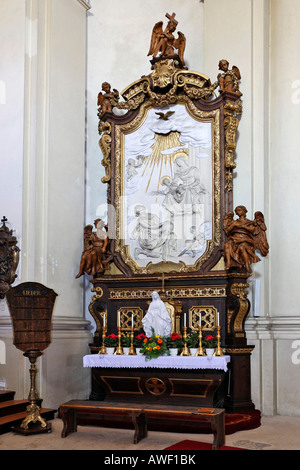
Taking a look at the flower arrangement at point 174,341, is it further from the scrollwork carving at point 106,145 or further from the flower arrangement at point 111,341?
the scrollwork carving at point 106,145

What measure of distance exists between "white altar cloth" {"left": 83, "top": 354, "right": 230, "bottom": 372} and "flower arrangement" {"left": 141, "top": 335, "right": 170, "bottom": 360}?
0.23 feet

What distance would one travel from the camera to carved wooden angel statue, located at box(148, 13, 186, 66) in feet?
30.8

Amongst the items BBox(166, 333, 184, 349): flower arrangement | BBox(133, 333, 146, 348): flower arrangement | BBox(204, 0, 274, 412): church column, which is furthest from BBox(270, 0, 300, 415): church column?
BBox(133, 333, 146, 348): flower arrangement

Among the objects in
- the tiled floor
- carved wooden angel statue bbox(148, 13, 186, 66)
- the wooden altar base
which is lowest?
the tiled floor

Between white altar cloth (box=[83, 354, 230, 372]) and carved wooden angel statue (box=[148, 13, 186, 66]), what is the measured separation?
4631 millimetres

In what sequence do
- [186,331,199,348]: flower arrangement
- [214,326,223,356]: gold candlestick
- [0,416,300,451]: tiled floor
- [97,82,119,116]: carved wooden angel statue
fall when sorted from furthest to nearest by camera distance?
[97,82,119,116]: carved wooden angel statue, [186,331,199,348]: flower arrangement, [214,326,223,356]: gold candlestick, [0,416,300,451]: tiled floor

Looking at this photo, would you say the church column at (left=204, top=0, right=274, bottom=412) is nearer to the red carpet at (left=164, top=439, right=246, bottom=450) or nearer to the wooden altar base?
the wooden altar base

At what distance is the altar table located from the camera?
7.79m

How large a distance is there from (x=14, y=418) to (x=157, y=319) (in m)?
2.32

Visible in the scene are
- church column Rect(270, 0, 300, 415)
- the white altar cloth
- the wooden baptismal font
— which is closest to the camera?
the wooden baptismal font

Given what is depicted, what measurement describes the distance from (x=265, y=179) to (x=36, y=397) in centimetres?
470

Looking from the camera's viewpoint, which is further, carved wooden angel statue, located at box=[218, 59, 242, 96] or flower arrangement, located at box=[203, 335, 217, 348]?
carved wooden angel statue, located at box=[218, 59, 242, 96]

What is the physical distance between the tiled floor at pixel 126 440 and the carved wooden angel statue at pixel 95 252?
2488 mm

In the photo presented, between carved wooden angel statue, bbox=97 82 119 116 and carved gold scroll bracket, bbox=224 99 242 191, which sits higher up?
carved wooden angel statue, bbox=97 82 119 116
